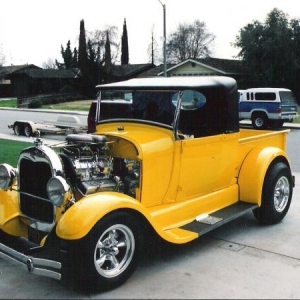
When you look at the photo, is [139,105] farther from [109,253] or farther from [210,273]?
[210,273]

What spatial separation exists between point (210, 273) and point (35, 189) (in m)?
1.93

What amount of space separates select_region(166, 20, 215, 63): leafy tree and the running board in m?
60.2

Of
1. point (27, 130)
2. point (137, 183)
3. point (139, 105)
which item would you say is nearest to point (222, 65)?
point (27, 130)

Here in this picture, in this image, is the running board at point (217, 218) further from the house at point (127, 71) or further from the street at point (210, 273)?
the house at point (127, 71)

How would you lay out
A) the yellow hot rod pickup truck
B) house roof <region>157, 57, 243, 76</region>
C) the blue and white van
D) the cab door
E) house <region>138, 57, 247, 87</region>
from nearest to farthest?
1. the yellow hot rod pickup truck
2. the cab door
3. the blue and white van
4. house <region>138, 57, 247, 87</region>
5. house roof <region>157, 57, 243, 76</region>

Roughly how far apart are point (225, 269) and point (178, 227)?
0.64 metres

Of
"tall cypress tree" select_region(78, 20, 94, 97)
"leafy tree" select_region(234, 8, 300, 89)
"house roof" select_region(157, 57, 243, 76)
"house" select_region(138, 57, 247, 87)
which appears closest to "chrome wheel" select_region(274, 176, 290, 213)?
"leafy tree" select_region(234, 8, 300, 89)

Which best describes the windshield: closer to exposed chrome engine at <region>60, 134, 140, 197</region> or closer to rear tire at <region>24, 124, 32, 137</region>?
exposed chrome engine at <region>60, 134, 140, 197</region>

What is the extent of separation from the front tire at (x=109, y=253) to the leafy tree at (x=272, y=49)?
1198 inches

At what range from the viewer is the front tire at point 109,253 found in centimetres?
367

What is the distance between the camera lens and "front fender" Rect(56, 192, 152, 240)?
11.9ft

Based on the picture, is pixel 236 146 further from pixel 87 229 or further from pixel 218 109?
pixel 87 229

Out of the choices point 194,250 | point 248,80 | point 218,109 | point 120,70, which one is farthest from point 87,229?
point 120,70

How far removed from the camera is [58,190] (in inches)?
155
